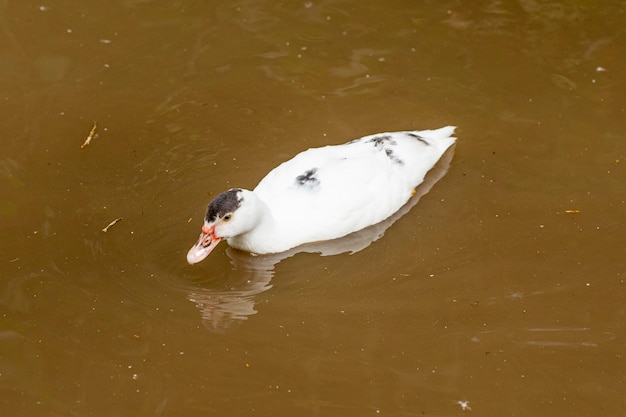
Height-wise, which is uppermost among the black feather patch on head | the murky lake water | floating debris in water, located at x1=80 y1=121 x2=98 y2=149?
the black feather patch on head

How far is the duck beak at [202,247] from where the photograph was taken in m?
5.77

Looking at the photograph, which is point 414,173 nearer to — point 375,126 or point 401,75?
point 375,126

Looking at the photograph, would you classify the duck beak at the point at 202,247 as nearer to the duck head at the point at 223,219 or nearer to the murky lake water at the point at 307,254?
the duck head at the point at 223,219

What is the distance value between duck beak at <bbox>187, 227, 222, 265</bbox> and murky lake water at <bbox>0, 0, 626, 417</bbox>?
134mm

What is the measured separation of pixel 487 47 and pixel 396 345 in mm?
3455

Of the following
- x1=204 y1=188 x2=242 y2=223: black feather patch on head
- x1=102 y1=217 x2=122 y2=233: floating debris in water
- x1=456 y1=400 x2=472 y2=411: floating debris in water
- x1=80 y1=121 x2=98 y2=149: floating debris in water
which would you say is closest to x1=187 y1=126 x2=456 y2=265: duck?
x1=204 y1=188 x2=242 y2=223: black feather patch on head

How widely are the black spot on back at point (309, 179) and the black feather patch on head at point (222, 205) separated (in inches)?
19.7

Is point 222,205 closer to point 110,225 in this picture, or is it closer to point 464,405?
point 110,225

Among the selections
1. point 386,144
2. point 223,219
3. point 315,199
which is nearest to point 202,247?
point 223,219

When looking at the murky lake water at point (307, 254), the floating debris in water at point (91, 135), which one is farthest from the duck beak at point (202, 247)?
the floating debris in water at point (91, 135)

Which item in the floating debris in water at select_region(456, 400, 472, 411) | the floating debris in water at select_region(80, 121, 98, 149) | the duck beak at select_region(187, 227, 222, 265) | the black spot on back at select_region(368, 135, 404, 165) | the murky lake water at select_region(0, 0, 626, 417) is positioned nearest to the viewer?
the floating debris in water at select_region(456, 400, 472, 411)

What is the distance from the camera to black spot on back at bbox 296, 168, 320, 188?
6.13 metres

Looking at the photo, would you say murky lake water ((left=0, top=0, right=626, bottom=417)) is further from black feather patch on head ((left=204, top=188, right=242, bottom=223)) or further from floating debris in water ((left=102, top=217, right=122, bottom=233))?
black feather patch on head ((left=204, top=188, right=242, bottom=223))

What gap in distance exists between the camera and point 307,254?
604 cm
